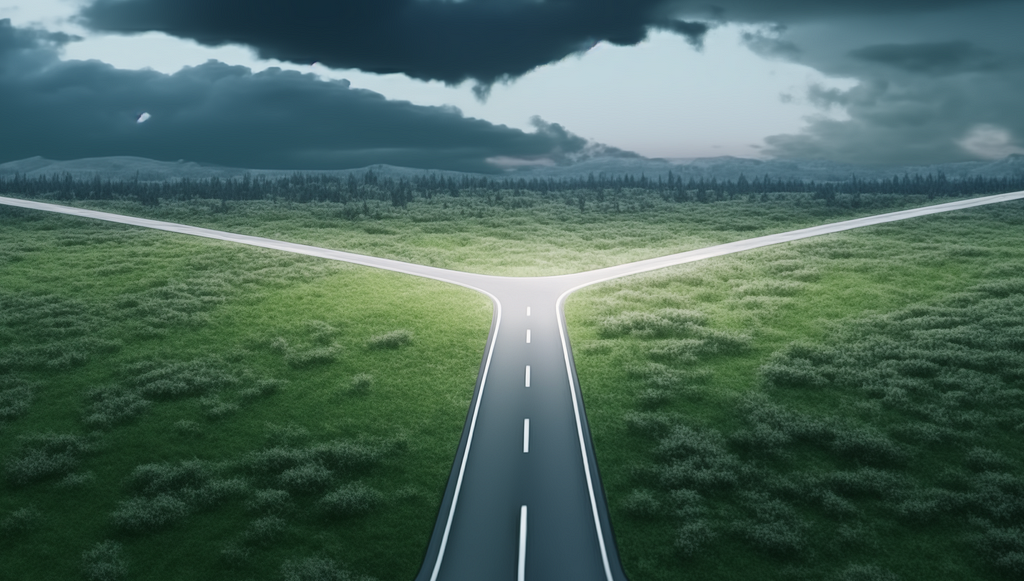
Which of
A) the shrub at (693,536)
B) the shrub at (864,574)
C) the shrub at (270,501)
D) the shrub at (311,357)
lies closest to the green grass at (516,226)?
the shrub at (311,357)

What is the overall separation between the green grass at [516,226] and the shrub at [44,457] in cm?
3711

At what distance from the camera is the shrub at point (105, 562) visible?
56.4 ft

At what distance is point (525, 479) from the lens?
2116 cm

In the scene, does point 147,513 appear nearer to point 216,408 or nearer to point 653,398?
point 216,408

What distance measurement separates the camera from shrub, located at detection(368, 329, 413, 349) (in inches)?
1399

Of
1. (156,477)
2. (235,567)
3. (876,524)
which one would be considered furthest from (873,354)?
(156,477)

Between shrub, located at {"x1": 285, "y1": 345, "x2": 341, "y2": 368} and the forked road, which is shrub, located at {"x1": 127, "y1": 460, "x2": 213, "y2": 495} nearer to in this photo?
the forked road

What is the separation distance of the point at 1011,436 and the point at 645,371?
612 inches

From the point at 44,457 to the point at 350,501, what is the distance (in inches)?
545

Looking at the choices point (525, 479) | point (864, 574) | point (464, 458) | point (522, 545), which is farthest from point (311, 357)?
point (864, 574)

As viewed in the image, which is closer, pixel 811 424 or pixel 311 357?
pixel 811 424

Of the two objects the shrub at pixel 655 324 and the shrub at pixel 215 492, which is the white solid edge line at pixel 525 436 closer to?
the shrub at pixel 215 492

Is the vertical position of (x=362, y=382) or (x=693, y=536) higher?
Answer: (x=362, y=382)

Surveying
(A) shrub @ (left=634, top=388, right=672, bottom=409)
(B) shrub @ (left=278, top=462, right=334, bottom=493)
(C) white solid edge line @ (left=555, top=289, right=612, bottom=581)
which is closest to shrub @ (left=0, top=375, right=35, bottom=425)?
(B) shrub @ (left=278, top=462, right=334, bottom=493)
